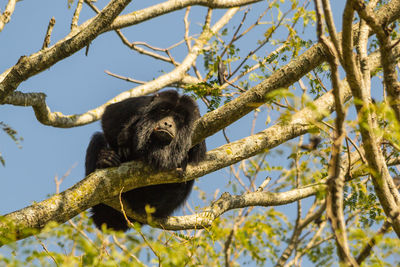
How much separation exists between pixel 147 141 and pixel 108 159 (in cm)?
43

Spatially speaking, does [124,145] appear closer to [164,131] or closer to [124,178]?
[164,131]

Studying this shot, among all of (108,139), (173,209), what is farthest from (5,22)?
(173,209)

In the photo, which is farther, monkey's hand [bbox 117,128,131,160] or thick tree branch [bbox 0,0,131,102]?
monkey's hand [bbox 117,128,131,160]

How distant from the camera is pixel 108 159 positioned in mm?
4262

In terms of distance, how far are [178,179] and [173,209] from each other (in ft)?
3.71

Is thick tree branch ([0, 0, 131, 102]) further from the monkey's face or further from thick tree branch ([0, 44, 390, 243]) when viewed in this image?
the monkey's face

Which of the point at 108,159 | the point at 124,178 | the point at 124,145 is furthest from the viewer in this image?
the point at 124,145

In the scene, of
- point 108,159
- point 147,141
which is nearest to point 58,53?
point 108,159

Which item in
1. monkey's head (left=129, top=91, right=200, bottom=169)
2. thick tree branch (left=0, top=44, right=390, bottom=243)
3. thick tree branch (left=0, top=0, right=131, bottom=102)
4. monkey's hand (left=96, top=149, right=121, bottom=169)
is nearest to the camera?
thick tree branch (left=0, top=44, right=390, bottom=243)

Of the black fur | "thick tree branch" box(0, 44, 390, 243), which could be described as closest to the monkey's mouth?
the black fur

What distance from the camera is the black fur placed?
4.36 m

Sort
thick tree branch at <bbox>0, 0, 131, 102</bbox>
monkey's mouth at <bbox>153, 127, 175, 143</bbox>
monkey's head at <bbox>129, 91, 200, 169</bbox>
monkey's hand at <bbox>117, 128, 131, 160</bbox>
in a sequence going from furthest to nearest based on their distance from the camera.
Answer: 1. monkey's hand at <bbox>117, 128, 131, 160</bbox>
2. monkey's mouth at <bbox>153, 127, 175, 143</bbox>
3. monkey's head at <bbox>129, 91, 200, 169</bbox>
4. thick tree branch at <bbox>0, 0, 131, 102</bbox>

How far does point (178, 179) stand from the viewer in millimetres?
4027

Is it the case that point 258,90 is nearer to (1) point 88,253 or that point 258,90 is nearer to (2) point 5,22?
(1) point 88,253
